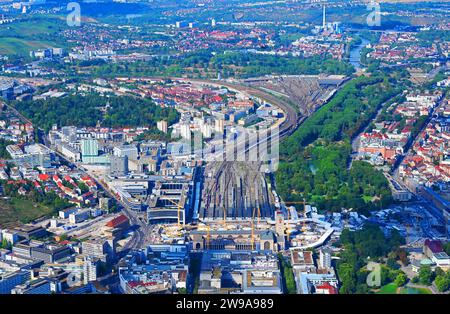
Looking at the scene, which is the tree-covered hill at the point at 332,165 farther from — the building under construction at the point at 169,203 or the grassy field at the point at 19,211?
the grassy field at the point at 19,211

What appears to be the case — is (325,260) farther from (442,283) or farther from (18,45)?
(18,45)

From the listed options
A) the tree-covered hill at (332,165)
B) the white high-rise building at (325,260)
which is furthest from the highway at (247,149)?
the white high-rise building at (325,260)

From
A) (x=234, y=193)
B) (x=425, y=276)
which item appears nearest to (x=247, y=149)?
(x=234, y=193)

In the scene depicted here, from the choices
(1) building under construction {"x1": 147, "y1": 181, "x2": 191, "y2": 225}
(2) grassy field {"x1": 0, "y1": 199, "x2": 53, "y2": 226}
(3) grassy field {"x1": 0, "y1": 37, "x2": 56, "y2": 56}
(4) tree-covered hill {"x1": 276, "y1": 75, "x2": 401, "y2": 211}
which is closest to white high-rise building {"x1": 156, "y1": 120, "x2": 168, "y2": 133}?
(4) tree-covered hill {"x1": 276, "y1": 75, "x2": 401, "y2": 211}

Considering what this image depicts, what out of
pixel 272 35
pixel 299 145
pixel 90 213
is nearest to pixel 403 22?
pixel 272 35

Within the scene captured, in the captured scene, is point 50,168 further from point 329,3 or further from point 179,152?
point 329,3
